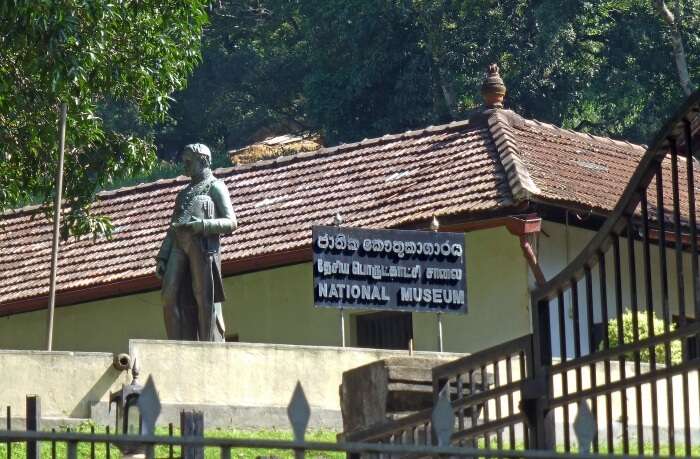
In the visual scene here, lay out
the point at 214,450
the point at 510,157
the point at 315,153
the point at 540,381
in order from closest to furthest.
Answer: the point at 540,381 → the point at 214,450 → the point at 510,157 → the point at 315,153

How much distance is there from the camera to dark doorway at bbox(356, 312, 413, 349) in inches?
959

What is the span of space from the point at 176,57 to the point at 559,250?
6.71 m

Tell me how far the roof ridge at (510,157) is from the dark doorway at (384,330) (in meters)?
2.31

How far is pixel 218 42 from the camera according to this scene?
55.6 meters

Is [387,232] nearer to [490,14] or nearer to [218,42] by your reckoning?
[490,14]

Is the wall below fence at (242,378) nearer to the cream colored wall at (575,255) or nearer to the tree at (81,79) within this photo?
the tree at (81,79)

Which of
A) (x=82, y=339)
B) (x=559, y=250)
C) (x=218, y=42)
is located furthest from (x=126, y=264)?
(x=218, y=42)

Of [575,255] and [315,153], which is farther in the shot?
[315,153]

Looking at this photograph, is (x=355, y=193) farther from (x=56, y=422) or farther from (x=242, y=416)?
(x=56, y=422)

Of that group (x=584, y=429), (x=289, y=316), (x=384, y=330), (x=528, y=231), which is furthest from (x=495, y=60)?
(x=584, y=429)

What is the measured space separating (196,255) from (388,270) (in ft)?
6.23

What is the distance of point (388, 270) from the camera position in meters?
18.5

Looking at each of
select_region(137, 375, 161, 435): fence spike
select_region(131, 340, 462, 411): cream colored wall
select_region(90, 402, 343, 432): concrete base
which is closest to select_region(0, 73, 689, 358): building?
select_region(131, 340, 462, 411): cream colored wall

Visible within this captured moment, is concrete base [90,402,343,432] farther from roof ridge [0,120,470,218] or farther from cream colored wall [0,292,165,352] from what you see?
roof ridge [0,120,470,218]
